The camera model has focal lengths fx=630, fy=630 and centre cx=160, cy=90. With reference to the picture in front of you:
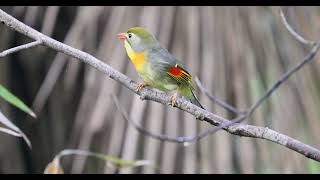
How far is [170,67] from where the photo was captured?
4.43ft

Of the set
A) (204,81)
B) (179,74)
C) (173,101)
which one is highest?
(204,81)

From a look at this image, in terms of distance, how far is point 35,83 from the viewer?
2.64m

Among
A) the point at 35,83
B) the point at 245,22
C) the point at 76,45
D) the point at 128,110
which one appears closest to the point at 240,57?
the point at 245,22

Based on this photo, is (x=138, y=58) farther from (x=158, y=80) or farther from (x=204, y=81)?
(x=204, y=81)

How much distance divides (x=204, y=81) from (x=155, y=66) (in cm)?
91

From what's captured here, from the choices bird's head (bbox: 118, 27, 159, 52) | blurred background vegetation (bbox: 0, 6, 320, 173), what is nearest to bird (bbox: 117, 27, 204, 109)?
bird's head (bbox: 118, 27, 159, 52)

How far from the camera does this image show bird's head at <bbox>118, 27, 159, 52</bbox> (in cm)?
138

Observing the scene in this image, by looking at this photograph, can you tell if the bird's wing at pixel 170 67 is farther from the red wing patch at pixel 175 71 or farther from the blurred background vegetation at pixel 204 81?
the blurred background vegetation at pixel 204 81

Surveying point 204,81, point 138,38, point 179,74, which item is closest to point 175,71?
point 179,74

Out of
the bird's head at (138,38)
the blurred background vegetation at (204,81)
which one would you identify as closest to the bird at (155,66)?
the bird's head at (138,38)

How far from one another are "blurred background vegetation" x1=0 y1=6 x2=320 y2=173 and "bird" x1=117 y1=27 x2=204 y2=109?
808 mm

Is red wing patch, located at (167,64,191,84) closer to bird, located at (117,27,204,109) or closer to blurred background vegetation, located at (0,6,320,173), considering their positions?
bird, located at (117,27,204,109)
